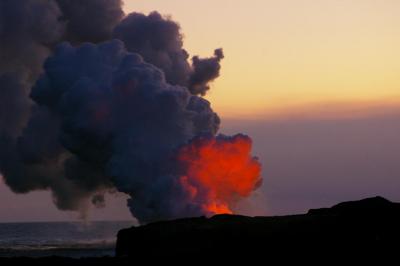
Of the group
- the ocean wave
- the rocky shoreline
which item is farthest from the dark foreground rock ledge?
the ocean wave

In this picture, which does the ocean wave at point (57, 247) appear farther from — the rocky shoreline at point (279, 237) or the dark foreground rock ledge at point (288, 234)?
the dark foreground rock ledge at point (288, 234)

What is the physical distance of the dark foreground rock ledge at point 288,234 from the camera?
76.1 m

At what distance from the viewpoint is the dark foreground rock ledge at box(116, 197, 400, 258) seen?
76062mm

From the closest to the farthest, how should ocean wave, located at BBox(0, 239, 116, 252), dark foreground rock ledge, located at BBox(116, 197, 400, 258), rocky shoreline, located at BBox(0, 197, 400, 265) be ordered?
rocky shoreline, located at BBox(0, 197, 400, 265) < dark foreground rock ledge, located at BBox(116, 197, 400, 258) < ocean wave, located at BBox(0, 239, 116, 252)

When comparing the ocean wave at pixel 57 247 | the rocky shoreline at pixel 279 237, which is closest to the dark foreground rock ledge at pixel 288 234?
the rocky shoreline at pixel 279 237

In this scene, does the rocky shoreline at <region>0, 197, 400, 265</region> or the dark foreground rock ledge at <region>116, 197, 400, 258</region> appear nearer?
the rocky shoreline at <region>0, 197, 400, 265</region>

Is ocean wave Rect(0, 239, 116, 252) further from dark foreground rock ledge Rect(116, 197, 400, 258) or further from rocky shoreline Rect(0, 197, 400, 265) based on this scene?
dark foreground rock ledge Rect(116, 197, 400, 258)

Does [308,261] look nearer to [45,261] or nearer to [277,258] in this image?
[277,258]

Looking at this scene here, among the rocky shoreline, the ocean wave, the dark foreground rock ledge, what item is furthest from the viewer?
the ocean wave

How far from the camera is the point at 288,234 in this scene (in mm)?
80188

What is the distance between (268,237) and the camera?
80.4 meters

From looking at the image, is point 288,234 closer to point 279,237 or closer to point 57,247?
point 279,237

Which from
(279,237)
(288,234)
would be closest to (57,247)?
(279,237)

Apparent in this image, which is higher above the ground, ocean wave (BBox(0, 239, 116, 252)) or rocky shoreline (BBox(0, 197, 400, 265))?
ocean wave (BBox(0, 239, 116, 252))
